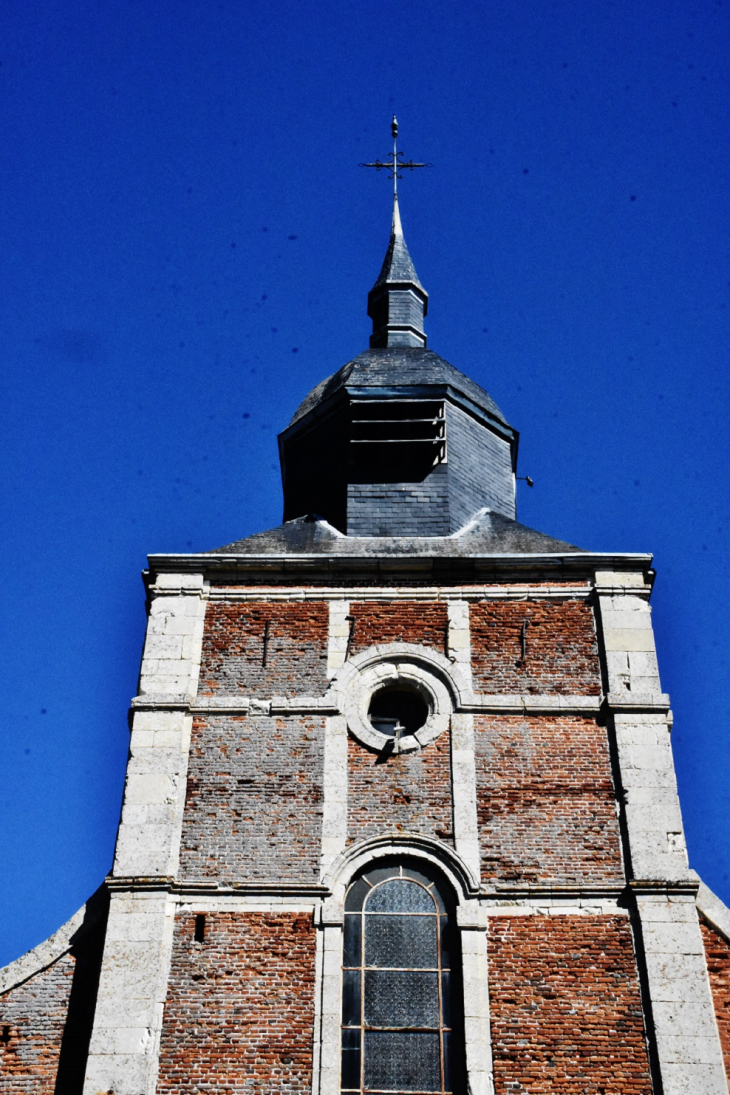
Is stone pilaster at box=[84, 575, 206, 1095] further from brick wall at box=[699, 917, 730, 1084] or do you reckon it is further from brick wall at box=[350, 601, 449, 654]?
brick wall at box=[699, 917, 730, 1084]

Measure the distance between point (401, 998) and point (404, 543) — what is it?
5058 millimetres

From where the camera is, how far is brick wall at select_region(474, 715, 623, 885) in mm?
11703

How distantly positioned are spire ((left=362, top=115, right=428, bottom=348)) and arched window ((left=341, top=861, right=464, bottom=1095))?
8761 mm

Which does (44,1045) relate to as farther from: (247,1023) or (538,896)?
(538,896)

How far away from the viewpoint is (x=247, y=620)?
533 inches

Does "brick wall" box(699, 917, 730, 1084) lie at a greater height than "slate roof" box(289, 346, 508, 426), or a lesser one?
lesser

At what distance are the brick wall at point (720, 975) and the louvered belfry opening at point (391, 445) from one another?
6.08 meters

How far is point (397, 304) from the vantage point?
62.5 ft

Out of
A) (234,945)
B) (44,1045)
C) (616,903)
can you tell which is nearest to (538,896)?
(616,903)

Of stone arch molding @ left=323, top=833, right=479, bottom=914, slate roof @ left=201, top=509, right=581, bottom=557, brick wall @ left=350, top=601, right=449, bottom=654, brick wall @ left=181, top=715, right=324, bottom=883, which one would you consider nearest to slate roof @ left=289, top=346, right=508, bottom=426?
slate roof @ left=201, top=509, right=581, bottom=557

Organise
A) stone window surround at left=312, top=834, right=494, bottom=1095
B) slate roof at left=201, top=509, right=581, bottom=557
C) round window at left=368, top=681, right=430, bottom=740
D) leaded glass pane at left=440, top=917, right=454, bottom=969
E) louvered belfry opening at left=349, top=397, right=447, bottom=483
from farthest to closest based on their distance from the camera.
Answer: louvered belfry opening at left=349, top=397, right=447, bottom=483
slate roof at left=201, top=509, right=581, bottom=557
round window at left=368, top=681, right=430, bottom=740
leaded glass pane at left=440, top=917, right=454, bottom=969
stone window surround at left=312, top=834, right=494, bottom=1095

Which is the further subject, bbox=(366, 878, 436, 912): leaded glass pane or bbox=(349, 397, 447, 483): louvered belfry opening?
bbox=(349, 397, 447, 483): louvered belfry opening

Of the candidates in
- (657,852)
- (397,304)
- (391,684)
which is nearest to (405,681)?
(391,684)

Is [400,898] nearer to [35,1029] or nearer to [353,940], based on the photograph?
[353,940]
